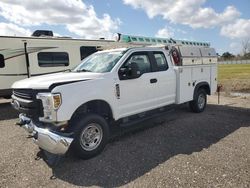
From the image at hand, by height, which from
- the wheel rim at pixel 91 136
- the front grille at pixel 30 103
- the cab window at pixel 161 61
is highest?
the cab window at pixel 161 61

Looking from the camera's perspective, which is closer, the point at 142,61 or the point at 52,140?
the point at 52,140

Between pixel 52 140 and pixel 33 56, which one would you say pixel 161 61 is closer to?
pixel 52 140

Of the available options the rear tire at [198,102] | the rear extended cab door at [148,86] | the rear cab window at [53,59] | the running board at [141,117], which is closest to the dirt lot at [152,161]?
the running board at [141,117]

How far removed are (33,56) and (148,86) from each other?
20.5 feet

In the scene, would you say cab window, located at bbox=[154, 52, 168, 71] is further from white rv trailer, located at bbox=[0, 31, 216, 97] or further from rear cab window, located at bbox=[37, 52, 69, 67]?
rear cab window, located at bbox=[37, 52, 69, 67]

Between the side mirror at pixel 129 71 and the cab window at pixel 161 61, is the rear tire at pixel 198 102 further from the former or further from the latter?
the side mirror at pixel 129 71

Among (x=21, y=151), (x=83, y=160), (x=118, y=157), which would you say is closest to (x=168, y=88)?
(x=118, y=157)

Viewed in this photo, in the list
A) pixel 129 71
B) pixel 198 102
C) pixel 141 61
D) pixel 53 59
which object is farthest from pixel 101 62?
pixel 53 59

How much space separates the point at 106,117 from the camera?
5.68 m

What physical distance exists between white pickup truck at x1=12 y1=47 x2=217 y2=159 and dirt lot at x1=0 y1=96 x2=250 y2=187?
1.43 ft

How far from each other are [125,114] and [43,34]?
827 centimetres

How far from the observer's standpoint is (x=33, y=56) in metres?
10.8

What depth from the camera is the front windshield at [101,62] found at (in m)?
5.79

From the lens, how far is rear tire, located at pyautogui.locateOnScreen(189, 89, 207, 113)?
8.42 metres
